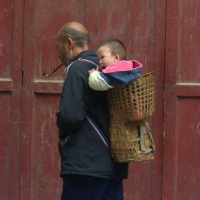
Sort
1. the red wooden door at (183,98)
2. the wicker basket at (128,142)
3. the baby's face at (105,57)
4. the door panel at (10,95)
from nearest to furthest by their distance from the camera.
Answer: the wicker basket at (128,142) < the baby's face at (105,57) < the red wooden door at (183,98) < the door panel at (10,95)

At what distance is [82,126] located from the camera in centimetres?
376

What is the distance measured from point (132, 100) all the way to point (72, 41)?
0.55 m

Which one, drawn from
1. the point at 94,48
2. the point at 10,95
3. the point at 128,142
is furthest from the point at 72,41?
the point at 10,95

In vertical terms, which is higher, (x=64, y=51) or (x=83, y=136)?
(x=64, y=51)

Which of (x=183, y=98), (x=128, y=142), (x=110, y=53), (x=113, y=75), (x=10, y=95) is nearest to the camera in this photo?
(x=113, y=75)

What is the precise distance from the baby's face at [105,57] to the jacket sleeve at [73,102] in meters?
0.21

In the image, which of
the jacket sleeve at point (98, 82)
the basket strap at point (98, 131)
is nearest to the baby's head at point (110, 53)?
the jacket sleeve at point (98, 82)

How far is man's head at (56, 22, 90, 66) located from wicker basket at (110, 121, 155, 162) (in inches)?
19.8

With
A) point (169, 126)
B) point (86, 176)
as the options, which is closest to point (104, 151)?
point (86, 176)

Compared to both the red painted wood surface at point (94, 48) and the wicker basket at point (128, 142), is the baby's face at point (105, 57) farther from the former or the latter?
the red painted wood surface at point (94, 48)

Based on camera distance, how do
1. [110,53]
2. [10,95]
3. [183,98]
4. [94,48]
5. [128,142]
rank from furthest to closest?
[10,95], [94,48], [183,98], [110,53], [128,142]

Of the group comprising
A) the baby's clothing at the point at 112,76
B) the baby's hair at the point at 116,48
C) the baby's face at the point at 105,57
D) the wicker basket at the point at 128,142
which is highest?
the baby's hair at the point at 116,48

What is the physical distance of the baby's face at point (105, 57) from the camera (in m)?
3.87

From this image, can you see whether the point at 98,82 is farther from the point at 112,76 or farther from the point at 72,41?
the point at 72,41
